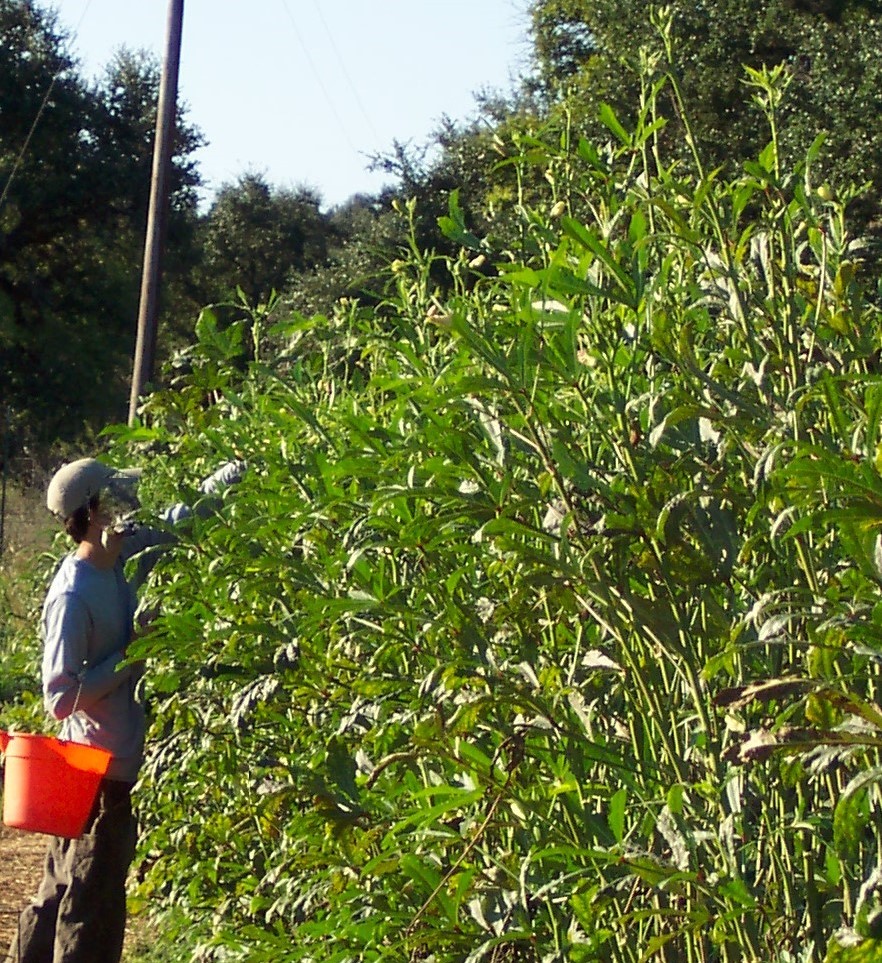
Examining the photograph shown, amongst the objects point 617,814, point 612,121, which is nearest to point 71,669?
point 617,814

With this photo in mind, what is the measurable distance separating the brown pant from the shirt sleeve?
1.11 ft

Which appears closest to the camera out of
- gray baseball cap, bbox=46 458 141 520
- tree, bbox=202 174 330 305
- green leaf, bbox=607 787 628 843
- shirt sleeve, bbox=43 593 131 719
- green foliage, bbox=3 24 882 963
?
green foliage, bbox=3 24 882 963

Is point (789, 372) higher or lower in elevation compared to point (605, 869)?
higher

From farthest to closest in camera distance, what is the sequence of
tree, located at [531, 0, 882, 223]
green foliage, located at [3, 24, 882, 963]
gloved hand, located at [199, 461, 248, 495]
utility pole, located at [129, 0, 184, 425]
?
tree, located at [531, 0, 882, 223]
utility pole, located at [129, 0, 184, 425]
gloved hand, located at [199, 461, 248, 495]
green foliage, located at [3, 24, 882, 963]

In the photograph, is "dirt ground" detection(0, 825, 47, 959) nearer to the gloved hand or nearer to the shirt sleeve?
the shirt sleeve

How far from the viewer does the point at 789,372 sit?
6.25ft

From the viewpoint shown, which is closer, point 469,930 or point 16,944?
point 469,930

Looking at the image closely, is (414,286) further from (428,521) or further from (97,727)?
(97,727)

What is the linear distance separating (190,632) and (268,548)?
0.28 m

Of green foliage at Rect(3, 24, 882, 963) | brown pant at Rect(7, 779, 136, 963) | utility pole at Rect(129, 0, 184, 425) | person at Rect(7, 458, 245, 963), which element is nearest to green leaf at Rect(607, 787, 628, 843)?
green foliage at Rect(3, 24, 882, 963)

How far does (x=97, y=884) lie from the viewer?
4984mm

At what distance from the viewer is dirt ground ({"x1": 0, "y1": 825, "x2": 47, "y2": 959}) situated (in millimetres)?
6992

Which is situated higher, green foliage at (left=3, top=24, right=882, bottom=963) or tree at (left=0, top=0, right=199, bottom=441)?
tree at (left=0, top=0, right=199, bottom=441)

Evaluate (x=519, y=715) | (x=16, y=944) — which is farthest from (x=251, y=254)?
(x=519, y=715)
